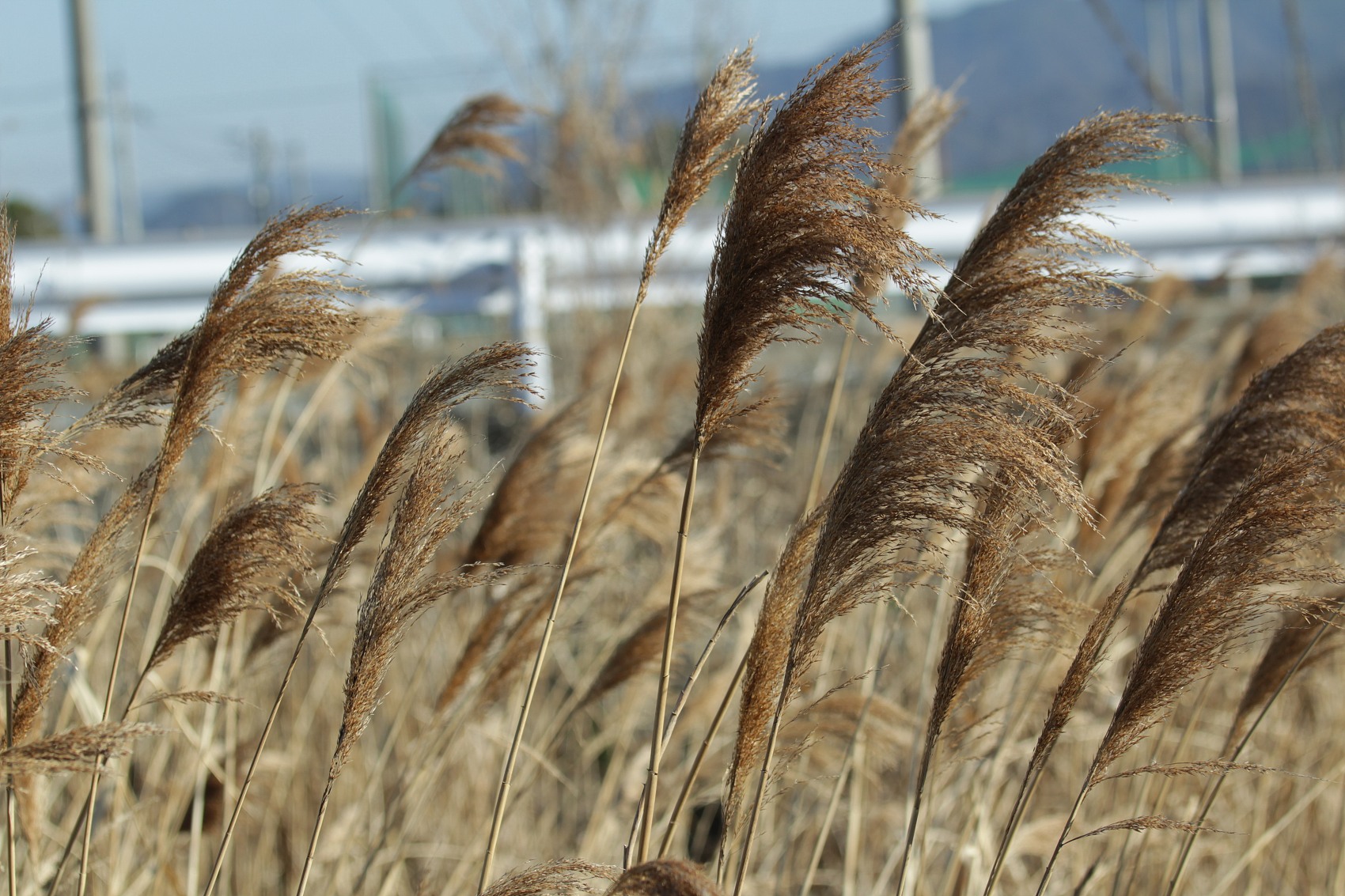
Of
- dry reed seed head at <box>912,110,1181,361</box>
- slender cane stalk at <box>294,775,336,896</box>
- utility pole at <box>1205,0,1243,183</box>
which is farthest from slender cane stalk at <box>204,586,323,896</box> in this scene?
utility pole at <box>1205,0,1243,183</box>

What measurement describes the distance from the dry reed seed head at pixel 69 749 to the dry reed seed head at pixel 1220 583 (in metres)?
1.30

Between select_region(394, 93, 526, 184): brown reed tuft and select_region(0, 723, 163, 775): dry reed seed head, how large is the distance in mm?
2144

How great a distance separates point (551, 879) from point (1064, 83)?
1005 cm

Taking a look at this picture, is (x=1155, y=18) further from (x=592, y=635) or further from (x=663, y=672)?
(x=663, y=672)

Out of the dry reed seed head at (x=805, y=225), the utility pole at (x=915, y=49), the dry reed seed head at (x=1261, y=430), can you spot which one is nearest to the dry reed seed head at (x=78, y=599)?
the dry reed seed head at (x=805, y=225)

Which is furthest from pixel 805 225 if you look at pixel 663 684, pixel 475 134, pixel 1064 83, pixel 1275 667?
pixel 1064 83

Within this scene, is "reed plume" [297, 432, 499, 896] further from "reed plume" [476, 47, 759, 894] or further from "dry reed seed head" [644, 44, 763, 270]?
"dry reed seed head" [644, 44, 763, 270]

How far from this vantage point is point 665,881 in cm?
128

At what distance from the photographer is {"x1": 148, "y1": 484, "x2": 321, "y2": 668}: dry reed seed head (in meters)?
1.75

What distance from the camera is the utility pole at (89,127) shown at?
383 inches

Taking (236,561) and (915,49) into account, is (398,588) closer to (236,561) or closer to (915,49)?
(236,561)

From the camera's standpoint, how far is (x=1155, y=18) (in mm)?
10109

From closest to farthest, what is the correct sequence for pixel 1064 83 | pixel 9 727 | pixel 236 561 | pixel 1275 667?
pixel 9 727
pixel 236 561
pixel 1275 667
pixel 1064 83

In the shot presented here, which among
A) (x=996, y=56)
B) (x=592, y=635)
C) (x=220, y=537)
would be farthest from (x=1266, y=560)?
(x=996, y=56)
